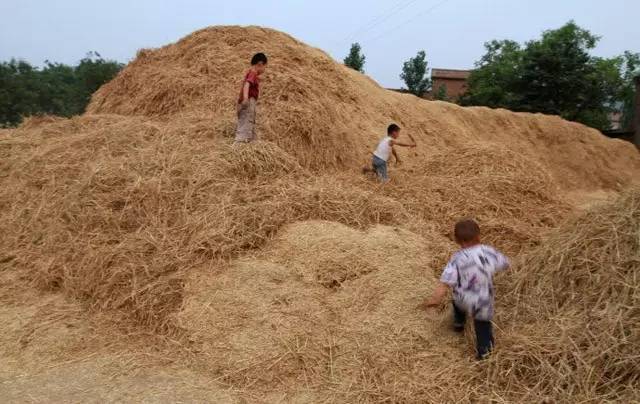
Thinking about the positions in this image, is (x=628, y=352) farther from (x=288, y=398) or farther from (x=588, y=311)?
(x=288, y=398)

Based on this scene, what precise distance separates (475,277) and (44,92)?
27.6 meters

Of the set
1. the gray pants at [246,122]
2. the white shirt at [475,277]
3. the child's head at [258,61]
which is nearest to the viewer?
the white shirt at [475,277]

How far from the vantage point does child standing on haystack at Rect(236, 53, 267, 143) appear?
6.03m

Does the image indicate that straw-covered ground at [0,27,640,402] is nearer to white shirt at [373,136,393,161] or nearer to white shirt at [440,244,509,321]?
white shirt at [440,244,509,321]

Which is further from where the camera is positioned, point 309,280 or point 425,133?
point 425,133

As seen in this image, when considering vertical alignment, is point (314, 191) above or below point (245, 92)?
below

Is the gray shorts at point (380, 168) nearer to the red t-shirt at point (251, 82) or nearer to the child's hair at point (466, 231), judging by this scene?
the red t-shirt at point (251, 82)

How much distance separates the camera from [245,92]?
6.07 metres

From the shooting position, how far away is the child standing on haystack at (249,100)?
19.8 ft

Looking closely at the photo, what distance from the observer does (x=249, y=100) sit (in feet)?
20.3

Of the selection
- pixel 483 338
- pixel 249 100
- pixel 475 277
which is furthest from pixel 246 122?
pixel 483 338

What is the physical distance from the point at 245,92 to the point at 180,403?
3949mm

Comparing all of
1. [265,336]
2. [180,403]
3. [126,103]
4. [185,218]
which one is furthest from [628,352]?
[126,103]

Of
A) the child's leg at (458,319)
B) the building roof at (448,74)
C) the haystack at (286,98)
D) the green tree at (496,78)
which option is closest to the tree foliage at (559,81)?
the green tree at (496,78)
